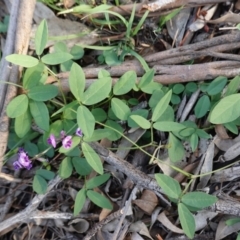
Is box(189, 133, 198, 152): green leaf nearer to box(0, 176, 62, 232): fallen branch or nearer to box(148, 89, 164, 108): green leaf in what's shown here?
box(148, 89, 164, 108): green leaf

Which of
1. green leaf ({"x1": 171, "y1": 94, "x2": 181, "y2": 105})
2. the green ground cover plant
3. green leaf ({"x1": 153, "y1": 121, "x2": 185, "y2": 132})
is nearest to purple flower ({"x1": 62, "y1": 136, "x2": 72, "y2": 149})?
the green ground cover plant

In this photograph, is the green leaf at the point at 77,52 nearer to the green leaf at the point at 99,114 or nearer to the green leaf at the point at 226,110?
the green leaf at the point at 99,114

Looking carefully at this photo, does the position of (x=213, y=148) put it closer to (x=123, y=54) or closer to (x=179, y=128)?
(x=179, y=128)

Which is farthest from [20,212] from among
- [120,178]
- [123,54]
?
[123,54]

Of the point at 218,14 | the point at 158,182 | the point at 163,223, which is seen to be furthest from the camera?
the point at 218,14

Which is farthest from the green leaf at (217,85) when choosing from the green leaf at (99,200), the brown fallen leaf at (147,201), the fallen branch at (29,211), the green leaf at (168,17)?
the fallen branch at (29,211)
